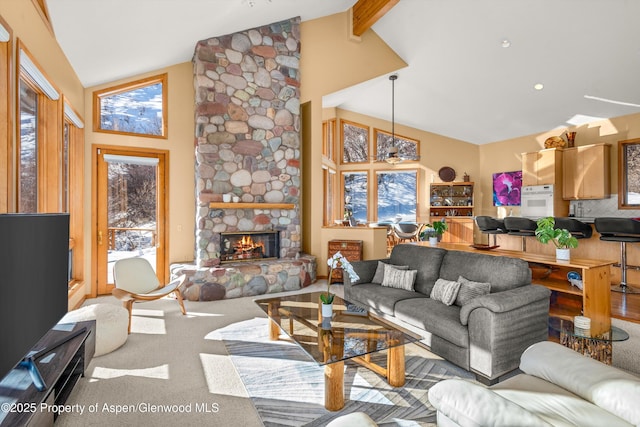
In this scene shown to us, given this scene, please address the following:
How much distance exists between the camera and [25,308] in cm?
170

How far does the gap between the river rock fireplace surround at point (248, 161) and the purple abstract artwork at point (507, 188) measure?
198 inches

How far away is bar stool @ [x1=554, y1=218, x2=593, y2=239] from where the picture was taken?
5141mm

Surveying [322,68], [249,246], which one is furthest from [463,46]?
[249,246]

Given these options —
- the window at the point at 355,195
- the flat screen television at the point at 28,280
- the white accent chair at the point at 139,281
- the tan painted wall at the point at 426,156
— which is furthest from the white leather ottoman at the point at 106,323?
the tan painted wall at the point at 426,156

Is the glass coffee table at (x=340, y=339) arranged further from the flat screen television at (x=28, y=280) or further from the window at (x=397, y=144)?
the window at (x=397, y=144)

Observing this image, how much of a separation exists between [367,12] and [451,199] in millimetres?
4930

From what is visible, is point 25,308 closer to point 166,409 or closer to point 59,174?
point 166,409

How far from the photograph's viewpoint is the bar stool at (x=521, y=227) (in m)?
5.23

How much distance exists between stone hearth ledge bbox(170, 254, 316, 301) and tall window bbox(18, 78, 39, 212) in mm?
2115

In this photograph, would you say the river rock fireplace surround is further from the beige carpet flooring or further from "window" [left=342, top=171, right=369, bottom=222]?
"window" [left=342, top=171, right=369, bottom=222]

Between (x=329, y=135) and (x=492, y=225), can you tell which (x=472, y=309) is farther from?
(x=329, y=135)

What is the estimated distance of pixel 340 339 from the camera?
2490 mm

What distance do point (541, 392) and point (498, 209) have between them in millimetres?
7380

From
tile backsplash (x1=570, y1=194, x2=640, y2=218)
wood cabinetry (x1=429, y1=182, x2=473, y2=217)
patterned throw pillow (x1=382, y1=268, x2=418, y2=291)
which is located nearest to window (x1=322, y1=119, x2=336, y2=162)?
wood cabinetry (x1=429, y1=182, x2=473, y2=217)
